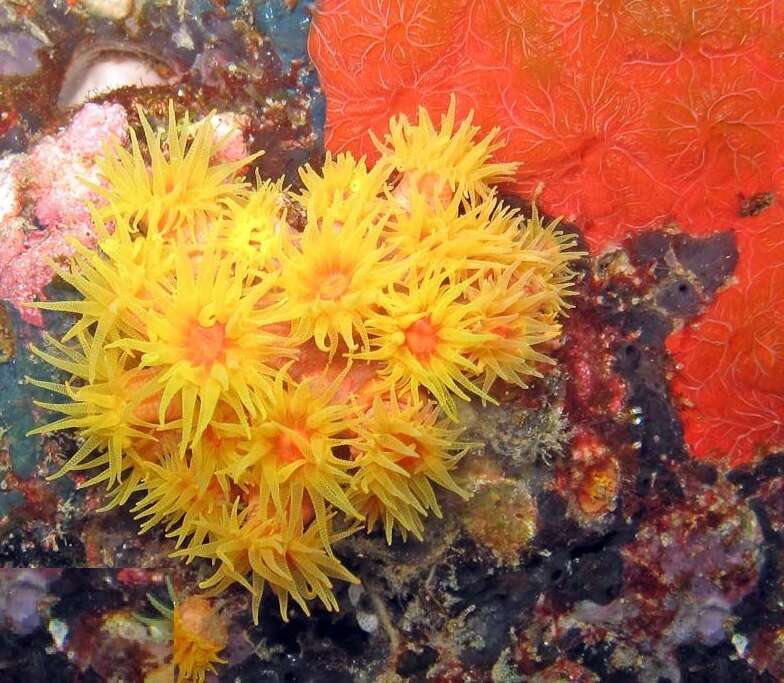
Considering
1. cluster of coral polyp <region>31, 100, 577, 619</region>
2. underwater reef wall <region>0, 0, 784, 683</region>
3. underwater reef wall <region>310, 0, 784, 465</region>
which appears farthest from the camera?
underwater reef wall <region>0, 0, 784, 683</region>

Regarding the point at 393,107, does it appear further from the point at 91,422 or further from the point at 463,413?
the point at 91,422

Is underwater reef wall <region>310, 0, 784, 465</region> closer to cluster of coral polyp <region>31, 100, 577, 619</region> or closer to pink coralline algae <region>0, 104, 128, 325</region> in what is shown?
cluster of coral polyp <region>31, 100, 577, 619</region>

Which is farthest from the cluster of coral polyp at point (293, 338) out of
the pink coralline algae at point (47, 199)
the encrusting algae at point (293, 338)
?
the pink coralline algae at point (47, 199)

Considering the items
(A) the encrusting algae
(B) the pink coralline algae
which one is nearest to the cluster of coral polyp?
(A) the encrusting algae

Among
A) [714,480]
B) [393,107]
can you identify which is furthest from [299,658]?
[393,107]

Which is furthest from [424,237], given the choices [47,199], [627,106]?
[47,199]

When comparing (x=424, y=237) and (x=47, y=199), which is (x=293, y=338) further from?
(x=47, y=199)
